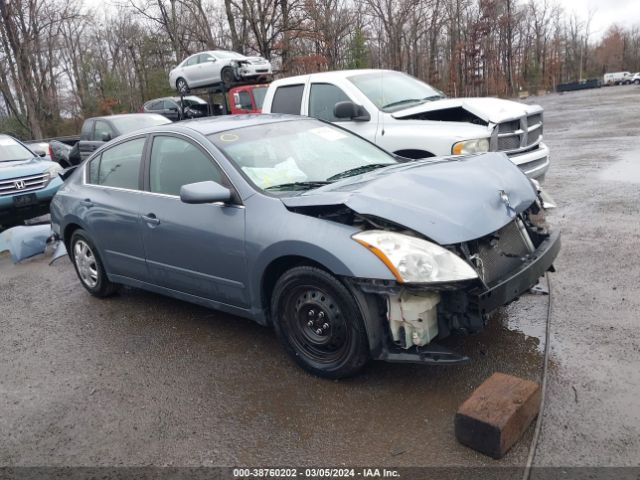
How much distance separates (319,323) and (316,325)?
36 mm

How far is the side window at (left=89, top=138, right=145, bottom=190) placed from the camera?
4.94 metres

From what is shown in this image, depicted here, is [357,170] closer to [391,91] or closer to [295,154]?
[295,154]

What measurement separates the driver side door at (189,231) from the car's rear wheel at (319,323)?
0.40 m

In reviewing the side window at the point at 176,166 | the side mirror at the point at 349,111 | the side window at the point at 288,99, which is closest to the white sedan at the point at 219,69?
the side window at the point at 288,99

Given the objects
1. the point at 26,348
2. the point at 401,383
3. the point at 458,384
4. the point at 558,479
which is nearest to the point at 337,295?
the point at 401,383

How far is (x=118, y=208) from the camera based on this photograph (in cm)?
495

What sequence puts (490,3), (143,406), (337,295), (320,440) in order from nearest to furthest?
(320,440) < (337,295) < (143,406) < (490,3)

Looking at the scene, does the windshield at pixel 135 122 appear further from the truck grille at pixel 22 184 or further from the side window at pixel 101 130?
the truck grille at pixel 22 184

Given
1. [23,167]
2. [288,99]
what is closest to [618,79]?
[288,99]

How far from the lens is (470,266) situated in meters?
3.14

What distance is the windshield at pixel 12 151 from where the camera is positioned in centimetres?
1035

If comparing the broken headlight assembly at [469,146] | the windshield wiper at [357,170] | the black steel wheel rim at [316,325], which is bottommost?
the black steel wheel rim at [316,325]

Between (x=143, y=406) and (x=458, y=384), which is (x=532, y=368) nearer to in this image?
(x=458, y=384)

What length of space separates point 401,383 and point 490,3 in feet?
215
